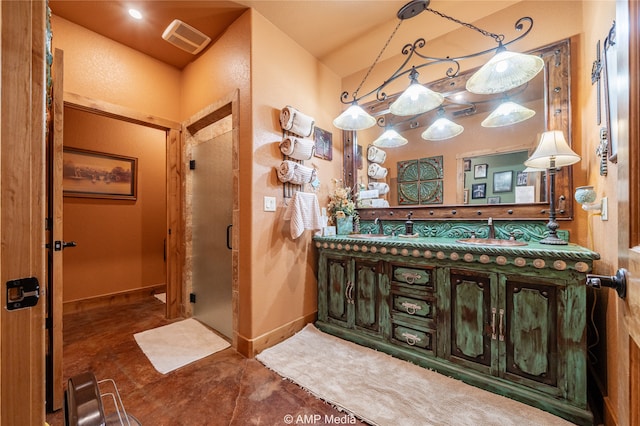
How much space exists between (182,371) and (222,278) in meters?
0.82

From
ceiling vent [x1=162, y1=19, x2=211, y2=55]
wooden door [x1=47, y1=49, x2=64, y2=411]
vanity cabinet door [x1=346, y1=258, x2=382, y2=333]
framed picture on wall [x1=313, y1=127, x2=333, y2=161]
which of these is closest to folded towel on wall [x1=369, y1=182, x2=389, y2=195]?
framed picture on wall [x1=313, y1=127, x2=333, y2=161]

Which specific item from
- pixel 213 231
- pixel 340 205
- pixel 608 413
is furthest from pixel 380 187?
pixel 608 413

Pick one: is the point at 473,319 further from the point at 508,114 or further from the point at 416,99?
the point at 416,99

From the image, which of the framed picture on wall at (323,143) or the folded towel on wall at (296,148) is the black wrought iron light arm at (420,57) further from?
the folded towel on wall at (296,148)

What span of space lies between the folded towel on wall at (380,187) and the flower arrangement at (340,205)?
26cm

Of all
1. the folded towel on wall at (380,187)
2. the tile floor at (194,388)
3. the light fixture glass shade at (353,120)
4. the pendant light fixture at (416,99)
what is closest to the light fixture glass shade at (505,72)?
the pendant light fixture at (416,99)

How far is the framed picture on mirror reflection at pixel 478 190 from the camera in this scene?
2.10 meters

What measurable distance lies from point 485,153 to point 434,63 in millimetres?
908

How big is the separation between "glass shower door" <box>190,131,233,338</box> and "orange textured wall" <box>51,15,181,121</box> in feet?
2.10

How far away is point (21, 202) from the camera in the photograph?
2.06 ft

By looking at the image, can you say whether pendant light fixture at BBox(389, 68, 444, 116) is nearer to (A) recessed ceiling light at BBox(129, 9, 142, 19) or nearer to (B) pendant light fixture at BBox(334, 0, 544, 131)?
(B) pendant light fixture at BBox(334, 0, 544, 131)

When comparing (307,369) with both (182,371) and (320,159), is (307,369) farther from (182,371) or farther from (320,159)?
(320,159)

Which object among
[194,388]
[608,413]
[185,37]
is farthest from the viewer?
[185,37]

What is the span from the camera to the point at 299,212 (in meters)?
2.27
